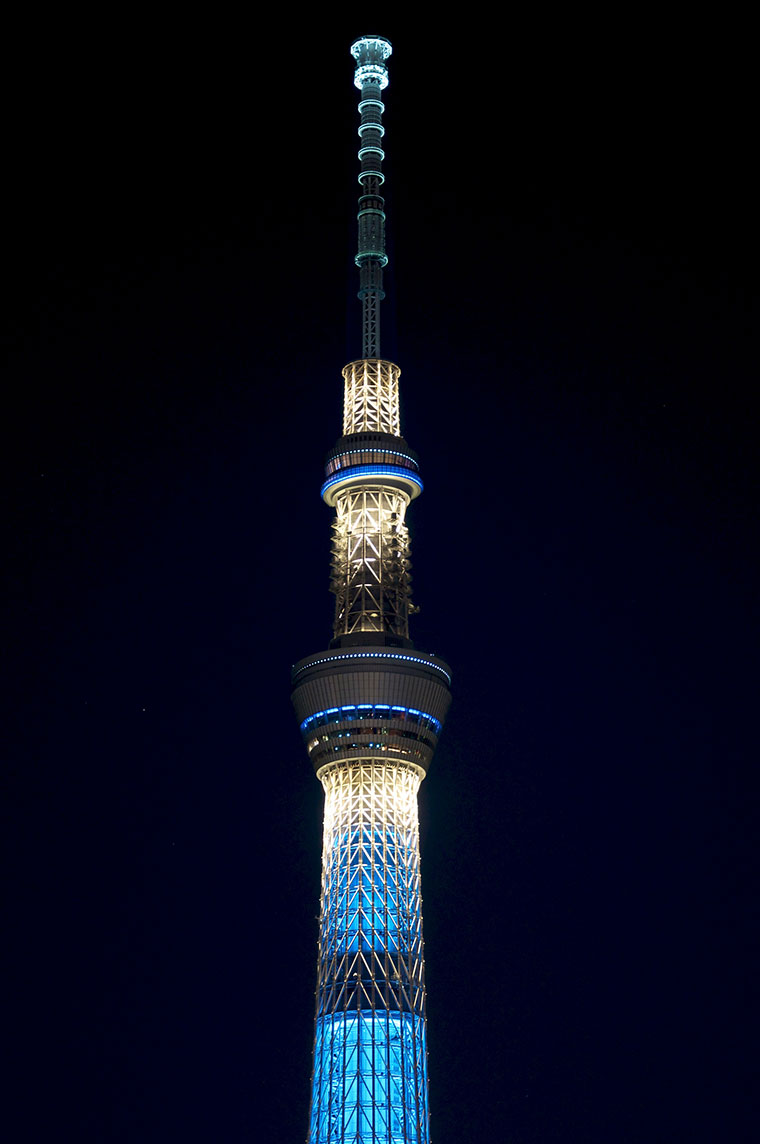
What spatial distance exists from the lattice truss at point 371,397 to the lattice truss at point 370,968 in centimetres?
3572

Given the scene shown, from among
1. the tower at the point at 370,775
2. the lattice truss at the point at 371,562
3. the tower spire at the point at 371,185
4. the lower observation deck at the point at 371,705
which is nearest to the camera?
the tower at the point at 370,775

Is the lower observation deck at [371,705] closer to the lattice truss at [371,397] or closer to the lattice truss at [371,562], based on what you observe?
the lattice truss at [371,562]

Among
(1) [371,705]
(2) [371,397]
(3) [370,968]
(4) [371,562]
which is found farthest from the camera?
(2) [371,397]

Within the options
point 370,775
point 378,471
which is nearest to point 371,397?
point 378,471

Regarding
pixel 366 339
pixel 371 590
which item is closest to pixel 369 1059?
pixel 371 590

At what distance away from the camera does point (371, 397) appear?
163250 mm

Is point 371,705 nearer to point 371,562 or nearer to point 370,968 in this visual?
point 371,562

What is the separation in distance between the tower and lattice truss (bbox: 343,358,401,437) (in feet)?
0.45

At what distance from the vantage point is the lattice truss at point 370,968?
132 m

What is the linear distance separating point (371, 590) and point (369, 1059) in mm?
41575

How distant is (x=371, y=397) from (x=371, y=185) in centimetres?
2338

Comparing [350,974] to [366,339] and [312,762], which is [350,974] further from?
[366,339]

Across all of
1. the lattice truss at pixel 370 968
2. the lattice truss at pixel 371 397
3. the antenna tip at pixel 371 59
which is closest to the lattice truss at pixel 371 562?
the lattice truss at pixel 371 397

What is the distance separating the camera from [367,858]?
141m
